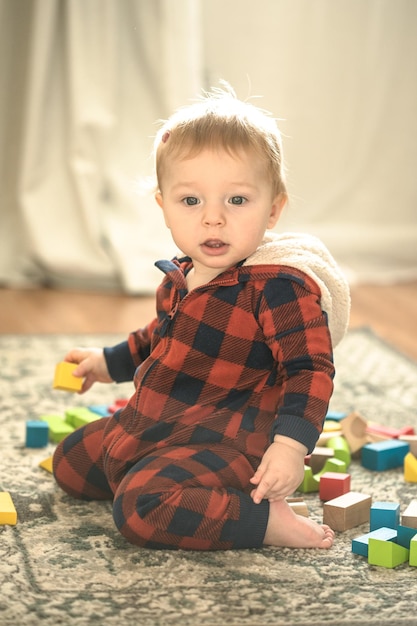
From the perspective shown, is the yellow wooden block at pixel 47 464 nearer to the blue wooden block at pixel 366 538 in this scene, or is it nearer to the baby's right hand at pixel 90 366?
the baby's right hand at pixel 90 366

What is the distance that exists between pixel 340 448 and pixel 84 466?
402 mm

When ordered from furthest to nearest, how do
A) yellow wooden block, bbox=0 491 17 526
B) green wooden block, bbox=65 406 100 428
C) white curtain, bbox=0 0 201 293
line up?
white curtain, bbox=0 0 201 293, green wooden block, bbox=65 406 100 428, yellow wooden block, bbox=0 491 17 526

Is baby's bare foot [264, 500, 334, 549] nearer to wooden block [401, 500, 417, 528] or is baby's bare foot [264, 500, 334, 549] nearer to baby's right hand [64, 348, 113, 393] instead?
wooden block [401, 500, 417, 528]

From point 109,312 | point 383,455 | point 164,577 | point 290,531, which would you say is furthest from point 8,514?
point 109,312

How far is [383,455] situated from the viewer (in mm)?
1418

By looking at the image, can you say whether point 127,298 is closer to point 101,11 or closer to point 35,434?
point 101,11

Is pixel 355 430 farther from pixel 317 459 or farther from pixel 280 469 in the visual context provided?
pixel 280 469

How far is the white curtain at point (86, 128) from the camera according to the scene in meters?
2.52

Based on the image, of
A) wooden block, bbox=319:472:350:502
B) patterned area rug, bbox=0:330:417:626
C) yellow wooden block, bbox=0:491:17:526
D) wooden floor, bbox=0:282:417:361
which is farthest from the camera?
wooden floor, bbox=0:282:417:361

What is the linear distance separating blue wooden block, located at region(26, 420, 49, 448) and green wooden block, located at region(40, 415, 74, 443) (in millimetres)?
22

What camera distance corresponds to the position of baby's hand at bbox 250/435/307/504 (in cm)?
105

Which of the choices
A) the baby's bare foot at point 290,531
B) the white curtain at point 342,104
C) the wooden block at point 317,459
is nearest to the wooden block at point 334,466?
the wooden block at point 317,459

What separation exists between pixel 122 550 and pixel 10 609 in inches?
7.4

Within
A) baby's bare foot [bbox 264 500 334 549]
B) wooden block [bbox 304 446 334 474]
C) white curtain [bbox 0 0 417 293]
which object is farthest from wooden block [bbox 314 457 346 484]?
white curtain [bbox 0 0 417 293]
